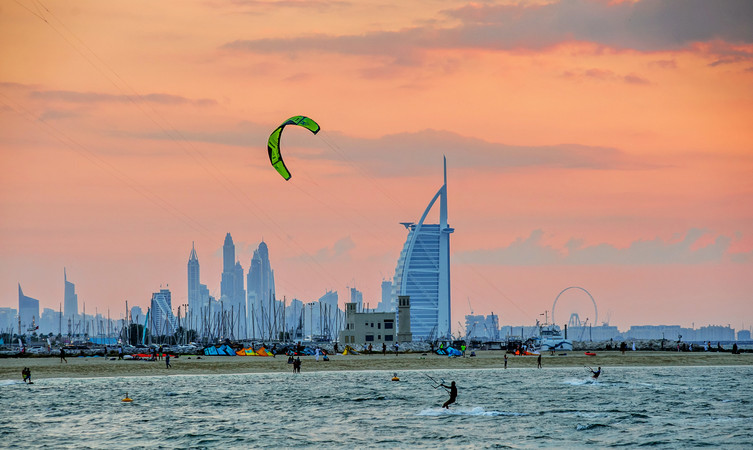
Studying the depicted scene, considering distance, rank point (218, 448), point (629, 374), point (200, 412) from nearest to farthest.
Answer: point (218, 448) < point (200, 412) < point (629, 374)

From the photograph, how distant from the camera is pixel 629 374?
6612 centimetres

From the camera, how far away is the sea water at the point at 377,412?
3447cm

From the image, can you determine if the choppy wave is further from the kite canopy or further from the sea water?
the kite canopy

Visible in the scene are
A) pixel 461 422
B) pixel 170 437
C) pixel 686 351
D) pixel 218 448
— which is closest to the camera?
pixel 218 448

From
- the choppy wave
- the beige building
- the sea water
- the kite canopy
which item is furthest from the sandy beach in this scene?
the beige building

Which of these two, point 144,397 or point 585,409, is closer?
point 585,409

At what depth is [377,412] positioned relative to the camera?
139 feet

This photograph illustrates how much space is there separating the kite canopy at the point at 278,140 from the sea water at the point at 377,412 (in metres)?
12.6

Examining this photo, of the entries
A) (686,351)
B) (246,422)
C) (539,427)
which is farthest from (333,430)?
(686,351)

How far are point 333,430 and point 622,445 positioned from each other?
1068 cm

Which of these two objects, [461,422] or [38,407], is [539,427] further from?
[38,407]

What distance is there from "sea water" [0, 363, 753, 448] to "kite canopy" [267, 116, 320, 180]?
12.6 meters

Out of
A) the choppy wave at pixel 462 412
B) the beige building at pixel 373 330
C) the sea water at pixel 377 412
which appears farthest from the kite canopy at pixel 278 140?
the beige building at pixel 373 330

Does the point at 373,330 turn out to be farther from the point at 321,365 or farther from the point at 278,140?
the point at 278,140
